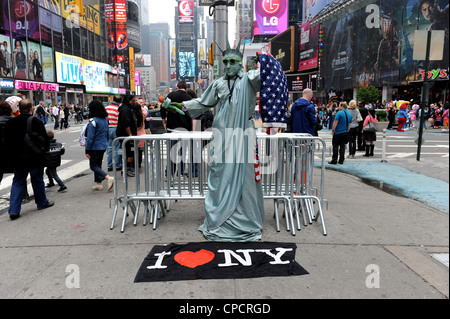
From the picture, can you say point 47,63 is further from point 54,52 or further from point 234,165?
point 234,165

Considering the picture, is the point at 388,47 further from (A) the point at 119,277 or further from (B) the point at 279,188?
(A) the point at 119,277

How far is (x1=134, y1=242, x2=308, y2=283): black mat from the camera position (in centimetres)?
346

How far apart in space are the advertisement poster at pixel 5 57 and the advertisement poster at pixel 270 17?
40.9 meters

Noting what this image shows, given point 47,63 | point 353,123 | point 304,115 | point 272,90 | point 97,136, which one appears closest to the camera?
point 272,90

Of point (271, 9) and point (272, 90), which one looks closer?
point (272, 90)

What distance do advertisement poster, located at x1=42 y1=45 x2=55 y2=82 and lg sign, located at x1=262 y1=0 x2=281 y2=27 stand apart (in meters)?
35.8

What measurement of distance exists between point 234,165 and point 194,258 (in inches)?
47.2

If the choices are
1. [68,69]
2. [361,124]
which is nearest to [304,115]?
[361,124]

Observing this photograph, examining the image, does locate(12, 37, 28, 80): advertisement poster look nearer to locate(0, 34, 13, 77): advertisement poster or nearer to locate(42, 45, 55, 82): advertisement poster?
locate(0, 34, 13, 77): advertisement poster

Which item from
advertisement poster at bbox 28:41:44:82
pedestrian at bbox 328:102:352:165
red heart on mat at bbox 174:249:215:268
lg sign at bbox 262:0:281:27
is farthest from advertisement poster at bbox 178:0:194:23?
red heart on mat at bbox 174:249:215:268

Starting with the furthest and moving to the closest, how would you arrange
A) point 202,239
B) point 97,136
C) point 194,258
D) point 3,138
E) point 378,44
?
point 378,44
point 97,136
point 3,138
point 202,239
point 194,258

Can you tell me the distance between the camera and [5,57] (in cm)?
3353
